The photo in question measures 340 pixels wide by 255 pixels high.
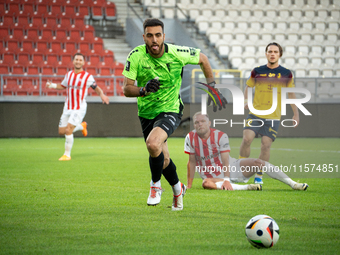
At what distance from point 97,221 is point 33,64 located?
16119 mm

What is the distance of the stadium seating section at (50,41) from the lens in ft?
61.8

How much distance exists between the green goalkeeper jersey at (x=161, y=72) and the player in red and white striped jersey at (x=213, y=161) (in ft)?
4.43

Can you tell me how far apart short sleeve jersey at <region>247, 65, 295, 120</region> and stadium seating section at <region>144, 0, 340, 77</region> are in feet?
45.4

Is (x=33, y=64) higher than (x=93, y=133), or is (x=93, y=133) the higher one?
(x=33, y=64)

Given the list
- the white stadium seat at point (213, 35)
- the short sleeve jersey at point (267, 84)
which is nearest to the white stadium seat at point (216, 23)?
the white stadium seat at point (213, 35)

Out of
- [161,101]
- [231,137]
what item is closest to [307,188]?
[231,137]

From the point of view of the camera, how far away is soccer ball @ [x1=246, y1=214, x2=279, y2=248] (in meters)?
3.36

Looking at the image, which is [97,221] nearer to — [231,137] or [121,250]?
[121,250]

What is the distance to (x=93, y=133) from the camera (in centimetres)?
1834

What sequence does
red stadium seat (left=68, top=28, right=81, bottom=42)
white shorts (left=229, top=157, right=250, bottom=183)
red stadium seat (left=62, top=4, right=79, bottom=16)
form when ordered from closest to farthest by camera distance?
white shorts (left=229, top=157, right=250, bottom=183)
red stadium seat (left=68, top=28, right=81, bottom=42)
red stadium seat (left=62, top=4, right=79, bottom=16)

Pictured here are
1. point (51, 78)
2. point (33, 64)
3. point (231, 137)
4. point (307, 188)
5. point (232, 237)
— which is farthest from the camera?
point (33, 64)

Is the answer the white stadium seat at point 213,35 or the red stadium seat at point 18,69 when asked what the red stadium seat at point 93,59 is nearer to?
the red stadium seat at point 18,69

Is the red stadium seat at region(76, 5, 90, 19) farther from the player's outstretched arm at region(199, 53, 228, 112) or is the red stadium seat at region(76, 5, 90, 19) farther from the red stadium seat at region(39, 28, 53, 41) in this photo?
the player's outstretched arm at region(199, 53, 228, 112)

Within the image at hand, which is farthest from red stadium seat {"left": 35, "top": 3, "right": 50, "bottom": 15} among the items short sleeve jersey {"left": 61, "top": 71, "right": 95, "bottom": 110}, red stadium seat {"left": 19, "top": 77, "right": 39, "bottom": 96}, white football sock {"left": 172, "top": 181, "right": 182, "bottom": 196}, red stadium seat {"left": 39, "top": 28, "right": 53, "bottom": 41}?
white football sock {"left": 172, "top": 181, "right": 182, "bottom": 196}
